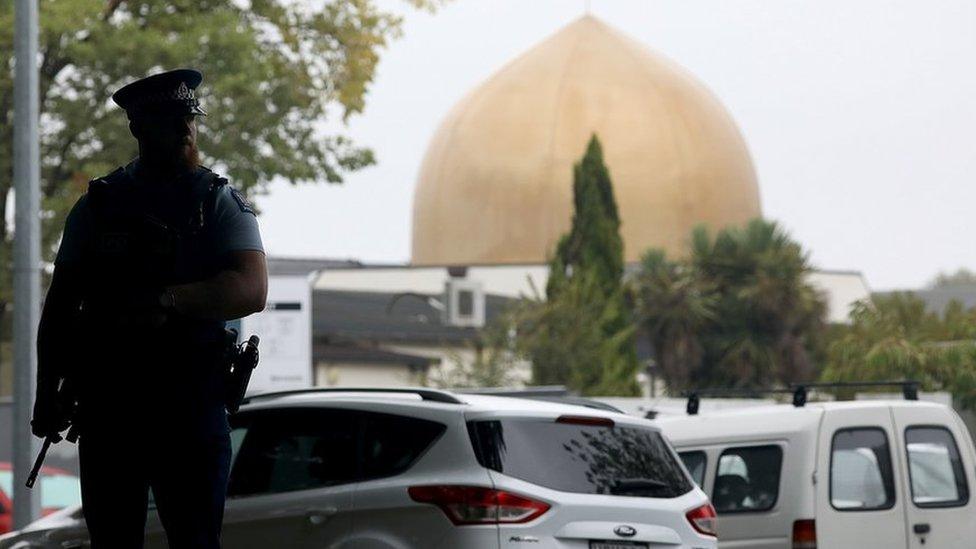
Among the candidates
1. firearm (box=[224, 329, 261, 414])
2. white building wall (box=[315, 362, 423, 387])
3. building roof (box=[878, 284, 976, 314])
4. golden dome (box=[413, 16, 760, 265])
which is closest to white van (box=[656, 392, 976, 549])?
firearm (box=[224, 329, 261, 414])

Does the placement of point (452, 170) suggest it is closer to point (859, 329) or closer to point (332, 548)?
point (859, 329)

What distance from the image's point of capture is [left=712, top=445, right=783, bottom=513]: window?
13.7 meters

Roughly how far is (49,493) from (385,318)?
46925 millimetres

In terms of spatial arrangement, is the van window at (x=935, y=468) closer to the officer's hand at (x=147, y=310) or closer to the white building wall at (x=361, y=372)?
the officer's hand at (x=147, y=310)

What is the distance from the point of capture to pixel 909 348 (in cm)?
3350

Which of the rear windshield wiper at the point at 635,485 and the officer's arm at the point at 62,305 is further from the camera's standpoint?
the rear windshield wiper at the point at 635,485

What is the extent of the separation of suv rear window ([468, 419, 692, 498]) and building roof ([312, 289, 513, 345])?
5039 cm

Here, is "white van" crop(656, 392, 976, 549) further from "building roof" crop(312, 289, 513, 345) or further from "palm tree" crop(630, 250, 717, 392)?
"building roof" crop(312, 289, 513, 345)

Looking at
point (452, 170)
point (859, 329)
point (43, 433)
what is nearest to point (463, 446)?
point (43, 433)

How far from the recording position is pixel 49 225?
99.3 feet

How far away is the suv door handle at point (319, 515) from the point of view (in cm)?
940

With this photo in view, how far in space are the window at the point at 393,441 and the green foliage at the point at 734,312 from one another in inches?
1973

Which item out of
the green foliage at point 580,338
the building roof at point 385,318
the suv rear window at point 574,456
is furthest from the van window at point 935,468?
the building roof at point 385,318

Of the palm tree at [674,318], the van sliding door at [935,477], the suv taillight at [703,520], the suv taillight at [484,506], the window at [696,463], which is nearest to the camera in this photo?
the suv taillight at [484,506]
